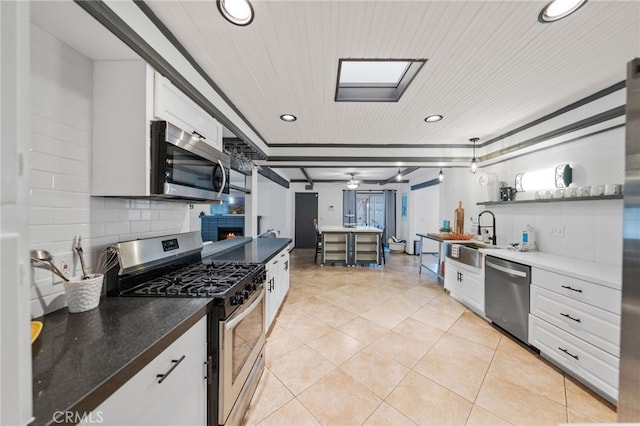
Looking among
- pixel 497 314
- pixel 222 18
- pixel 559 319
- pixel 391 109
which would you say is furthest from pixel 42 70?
pixel 497 314

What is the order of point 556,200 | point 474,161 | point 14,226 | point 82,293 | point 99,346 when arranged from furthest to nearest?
1. point 474,161
2. point 556,200
3. point 82,293
4. point 99,346
5. point 14,226

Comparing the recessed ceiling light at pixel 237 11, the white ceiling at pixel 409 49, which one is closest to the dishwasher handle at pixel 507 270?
the white ceiling at pixel 409 49

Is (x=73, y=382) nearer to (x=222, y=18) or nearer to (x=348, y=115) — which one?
(x=222, y=18)

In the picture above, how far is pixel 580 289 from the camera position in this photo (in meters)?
1.82

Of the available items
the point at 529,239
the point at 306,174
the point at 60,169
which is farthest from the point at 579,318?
the point at 306,174

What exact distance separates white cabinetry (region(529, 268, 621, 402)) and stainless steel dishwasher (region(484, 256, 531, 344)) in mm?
73

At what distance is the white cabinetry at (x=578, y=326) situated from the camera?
1.61m

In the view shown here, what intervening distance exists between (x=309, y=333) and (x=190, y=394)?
1.65 metres

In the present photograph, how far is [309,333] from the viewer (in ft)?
8.36

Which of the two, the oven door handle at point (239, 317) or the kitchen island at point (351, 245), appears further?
the kitchen island at point (351, 245)

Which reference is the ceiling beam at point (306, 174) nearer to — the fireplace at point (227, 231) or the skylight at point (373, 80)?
the fireplace at point (227, 231)

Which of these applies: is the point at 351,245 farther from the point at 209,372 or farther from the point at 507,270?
the point at 209,372

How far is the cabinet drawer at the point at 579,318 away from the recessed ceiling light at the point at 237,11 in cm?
302

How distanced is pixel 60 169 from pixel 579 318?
3.52 metres
